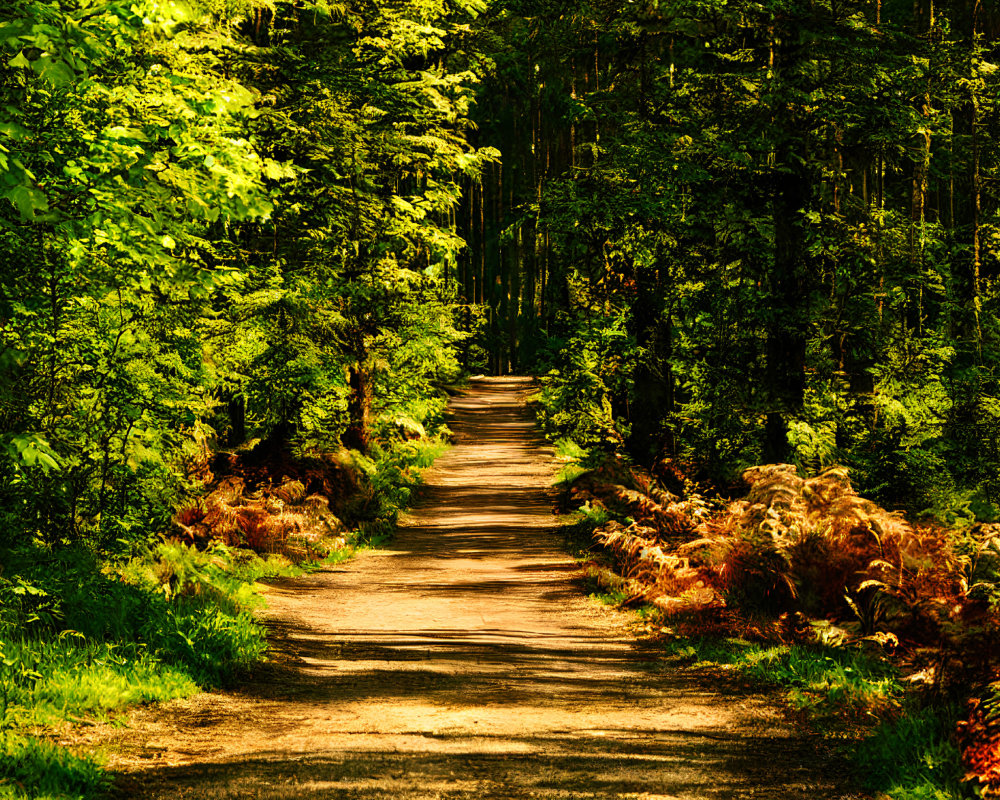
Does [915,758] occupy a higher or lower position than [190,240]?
lower

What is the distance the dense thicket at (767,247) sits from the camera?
40.1ft

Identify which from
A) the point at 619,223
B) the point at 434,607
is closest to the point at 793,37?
the point at 619,223

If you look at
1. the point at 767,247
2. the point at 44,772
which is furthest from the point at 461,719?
the point at 767,247

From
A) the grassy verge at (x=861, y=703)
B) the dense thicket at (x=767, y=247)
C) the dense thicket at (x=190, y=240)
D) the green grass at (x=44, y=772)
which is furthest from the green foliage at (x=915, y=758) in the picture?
Result: the dense thicket at (x=767, y=247)

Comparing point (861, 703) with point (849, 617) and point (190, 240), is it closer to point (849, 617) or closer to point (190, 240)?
point (849, 617)

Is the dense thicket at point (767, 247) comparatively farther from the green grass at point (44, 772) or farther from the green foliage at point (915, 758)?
the green grass at point (44, 772)

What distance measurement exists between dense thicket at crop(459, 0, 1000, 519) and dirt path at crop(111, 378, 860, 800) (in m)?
4.80

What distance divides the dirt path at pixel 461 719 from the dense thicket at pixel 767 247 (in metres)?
4.80

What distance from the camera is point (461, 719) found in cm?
681

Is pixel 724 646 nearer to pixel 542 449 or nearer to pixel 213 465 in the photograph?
pixel 213 465

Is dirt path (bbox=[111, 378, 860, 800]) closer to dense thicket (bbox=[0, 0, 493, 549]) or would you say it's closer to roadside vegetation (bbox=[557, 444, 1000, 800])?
roadside vegetation (bbox=[557, 444, 1000, 800])

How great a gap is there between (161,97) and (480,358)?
56799 millimetres

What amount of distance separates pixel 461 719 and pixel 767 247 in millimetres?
9856

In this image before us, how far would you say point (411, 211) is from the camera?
20047 mm
